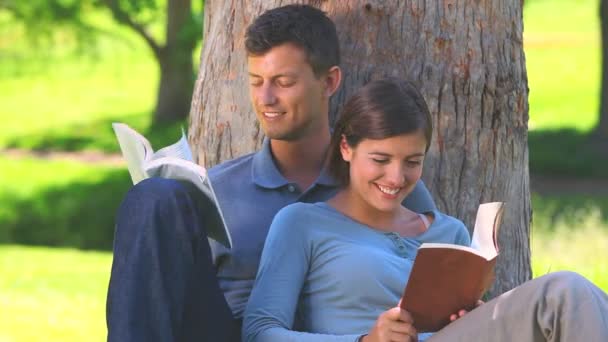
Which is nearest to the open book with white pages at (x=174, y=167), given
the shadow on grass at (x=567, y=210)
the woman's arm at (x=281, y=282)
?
the woman's arm at (x=281, y=282)

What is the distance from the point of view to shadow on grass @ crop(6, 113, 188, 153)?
17.1m

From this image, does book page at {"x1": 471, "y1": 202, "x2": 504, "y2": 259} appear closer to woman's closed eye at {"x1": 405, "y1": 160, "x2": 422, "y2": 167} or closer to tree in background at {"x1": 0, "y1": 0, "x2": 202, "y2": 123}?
woman's closed eye at {"x1": 405, "y1": 160, "x2": 422, "y2": 167}

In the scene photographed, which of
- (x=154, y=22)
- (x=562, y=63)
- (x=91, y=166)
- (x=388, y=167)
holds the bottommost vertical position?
(x=91, y=166)

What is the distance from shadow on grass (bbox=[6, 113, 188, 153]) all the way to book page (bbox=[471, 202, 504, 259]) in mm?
12812

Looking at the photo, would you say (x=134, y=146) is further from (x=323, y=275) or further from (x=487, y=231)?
(x=487, y=231)

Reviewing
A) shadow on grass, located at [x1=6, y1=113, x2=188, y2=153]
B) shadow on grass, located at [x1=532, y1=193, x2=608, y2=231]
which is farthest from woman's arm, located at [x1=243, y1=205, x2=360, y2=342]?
shadow on grass, located at [x1=6, y1=113, x2=188, y2=153]

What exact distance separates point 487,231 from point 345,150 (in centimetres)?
55

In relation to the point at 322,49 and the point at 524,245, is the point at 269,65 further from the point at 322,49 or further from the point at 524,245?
the point at 524,245

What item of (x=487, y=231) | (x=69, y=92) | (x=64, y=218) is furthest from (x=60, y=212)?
(x=69, y=92)

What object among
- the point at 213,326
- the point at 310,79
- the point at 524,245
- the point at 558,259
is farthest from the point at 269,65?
the point at 558,259

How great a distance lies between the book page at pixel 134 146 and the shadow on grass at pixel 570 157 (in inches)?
513

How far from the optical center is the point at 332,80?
13.2ft

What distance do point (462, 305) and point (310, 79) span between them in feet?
3.19

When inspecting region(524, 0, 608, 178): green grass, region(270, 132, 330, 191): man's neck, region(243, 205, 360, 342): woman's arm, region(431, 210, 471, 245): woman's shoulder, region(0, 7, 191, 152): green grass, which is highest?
region(270, 132, 330, 191): man's neck
